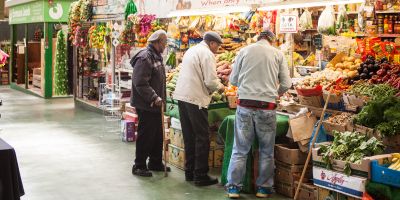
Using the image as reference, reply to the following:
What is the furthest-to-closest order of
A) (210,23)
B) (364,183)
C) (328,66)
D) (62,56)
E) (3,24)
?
1. (3,24)
2. (62,56)
3. (210,23)
4. (328,66)
5. (364,183)

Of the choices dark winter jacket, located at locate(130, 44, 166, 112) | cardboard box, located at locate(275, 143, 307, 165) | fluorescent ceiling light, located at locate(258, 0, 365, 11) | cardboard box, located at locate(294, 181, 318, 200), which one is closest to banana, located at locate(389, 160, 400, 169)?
cardboard box, located at locate(294, 181, 318, 200)

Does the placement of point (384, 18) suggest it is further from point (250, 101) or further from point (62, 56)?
point (62, 56)

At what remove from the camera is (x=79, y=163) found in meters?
8.52

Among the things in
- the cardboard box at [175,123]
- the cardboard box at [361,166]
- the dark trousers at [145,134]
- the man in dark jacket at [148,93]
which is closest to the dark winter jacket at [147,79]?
the man in dark jacket at [148,93]

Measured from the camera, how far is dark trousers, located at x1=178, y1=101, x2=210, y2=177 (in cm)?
710

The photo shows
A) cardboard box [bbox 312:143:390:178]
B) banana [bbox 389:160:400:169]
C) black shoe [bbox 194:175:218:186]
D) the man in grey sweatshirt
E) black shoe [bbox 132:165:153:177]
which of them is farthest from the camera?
black shoe [bbox 132:165:153:177]

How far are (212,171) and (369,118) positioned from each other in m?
2.60

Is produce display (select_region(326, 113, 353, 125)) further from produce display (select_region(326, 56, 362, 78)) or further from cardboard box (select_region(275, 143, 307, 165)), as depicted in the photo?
produce display (select_region(326, 56, 362, 78))

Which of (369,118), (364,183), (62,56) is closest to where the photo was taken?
(364,183)

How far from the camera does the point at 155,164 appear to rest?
7.97m

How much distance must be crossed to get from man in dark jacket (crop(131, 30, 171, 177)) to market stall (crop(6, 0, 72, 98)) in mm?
10119

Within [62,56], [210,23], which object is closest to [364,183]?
[210,23]

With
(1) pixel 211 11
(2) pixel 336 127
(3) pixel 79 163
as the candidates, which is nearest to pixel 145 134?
(3) pixel 79 163

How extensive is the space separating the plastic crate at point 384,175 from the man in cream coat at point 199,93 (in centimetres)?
216
